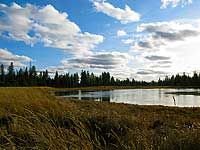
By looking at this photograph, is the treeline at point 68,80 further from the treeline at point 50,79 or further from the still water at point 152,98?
the still water at point 152,98

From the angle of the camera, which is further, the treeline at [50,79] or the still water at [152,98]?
the treeline at [50,79]

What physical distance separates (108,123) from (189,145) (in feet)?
13.5

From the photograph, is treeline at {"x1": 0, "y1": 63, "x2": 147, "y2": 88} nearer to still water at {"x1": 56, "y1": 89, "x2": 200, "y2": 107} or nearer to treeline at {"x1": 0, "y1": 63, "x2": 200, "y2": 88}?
treeline at {"x1": 0, "y1": 63, "x2": 200, "y2": 88}

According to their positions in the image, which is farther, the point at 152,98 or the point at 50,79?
the point at 50,79

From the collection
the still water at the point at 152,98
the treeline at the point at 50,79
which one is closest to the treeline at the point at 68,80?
the treeline at the point at 50,79

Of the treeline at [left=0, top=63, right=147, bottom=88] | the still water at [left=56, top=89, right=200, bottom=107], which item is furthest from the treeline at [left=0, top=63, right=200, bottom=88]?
the still water at [left=56, top=89, right=200, bottom=107]

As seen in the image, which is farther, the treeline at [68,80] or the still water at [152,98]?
the treeline at [68,80]

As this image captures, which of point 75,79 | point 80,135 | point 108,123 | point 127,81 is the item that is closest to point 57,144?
point 80,135

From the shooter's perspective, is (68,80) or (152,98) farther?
(68,80)

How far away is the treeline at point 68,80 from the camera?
4268 inches

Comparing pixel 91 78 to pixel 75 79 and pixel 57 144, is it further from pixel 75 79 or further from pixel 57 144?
pixel 57 144

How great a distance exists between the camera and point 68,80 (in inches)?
5207

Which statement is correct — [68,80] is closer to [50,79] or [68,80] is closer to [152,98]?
[50,79]

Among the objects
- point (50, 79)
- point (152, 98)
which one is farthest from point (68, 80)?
point (152, 98)
